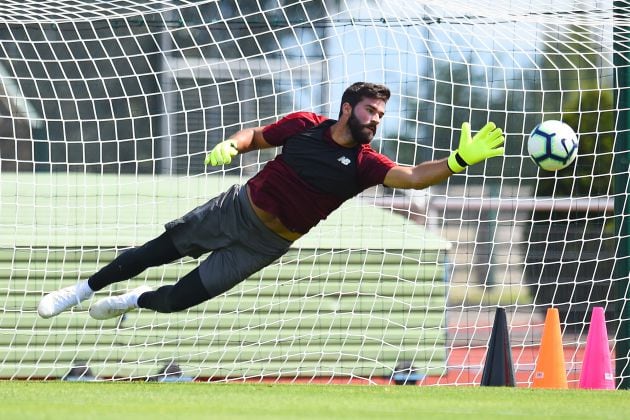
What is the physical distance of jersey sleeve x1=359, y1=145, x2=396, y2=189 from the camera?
739 cm

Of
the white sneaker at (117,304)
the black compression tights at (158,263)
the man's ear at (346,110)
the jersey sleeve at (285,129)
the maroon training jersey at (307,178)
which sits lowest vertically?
the white sneaker at (117,304)

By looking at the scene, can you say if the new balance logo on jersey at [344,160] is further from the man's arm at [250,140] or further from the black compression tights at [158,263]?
the black compression tights at [158,263]

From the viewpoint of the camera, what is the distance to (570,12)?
34.6 ft

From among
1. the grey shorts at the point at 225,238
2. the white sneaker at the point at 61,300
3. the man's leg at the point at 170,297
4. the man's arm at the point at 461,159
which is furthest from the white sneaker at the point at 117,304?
the man's arm at the point at 461,159

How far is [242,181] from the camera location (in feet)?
36.9

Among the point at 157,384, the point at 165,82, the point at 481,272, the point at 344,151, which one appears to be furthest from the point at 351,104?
the point at 481,272

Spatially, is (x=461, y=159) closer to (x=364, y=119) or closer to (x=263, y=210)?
(x=364, y=119)

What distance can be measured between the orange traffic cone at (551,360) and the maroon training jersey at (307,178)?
2.28 metres

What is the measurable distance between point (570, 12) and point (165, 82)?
11.8 ft

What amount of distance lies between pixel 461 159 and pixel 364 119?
0.89 meters

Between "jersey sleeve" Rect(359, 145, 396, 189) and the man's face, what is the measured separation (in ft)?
0.32

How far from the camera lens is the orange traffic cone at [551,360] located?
918cm

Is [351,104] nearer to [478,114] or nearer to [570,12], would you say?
[570,12]

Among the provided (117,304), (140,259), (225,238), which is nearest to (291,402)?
(225,238)
